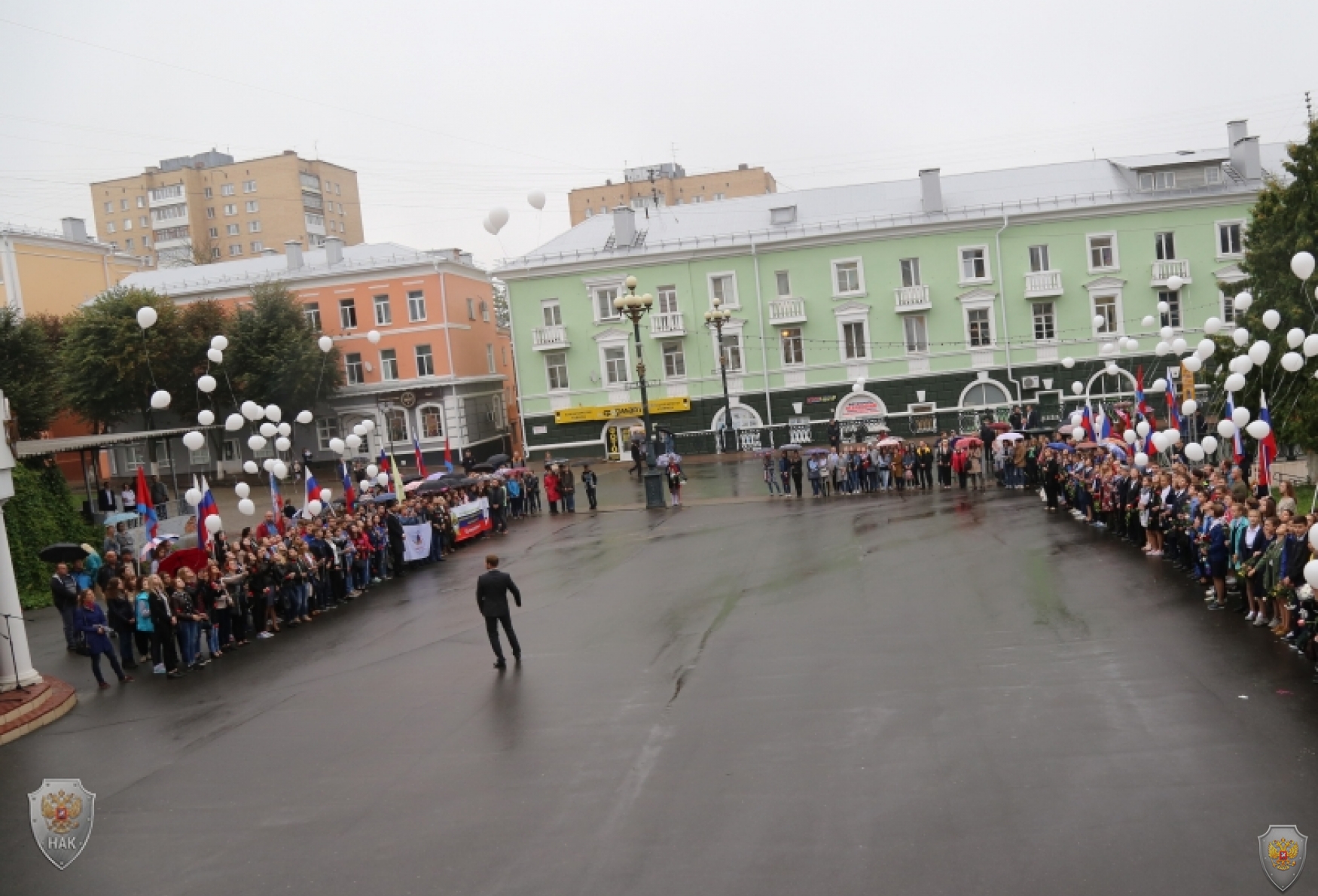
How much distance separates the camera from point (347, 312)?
52.8 metres

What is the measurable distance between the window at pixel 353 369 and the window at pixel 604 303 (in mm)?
12190

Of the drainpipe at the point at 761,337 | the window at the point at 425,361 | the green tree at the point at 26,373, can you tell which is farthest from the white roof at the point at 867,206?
the green tree at the point at 26,373

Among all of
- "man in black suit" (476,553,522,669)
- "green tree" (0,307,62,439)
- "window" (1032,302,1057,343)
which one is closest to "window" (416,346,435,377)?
"green tree" (0,307,62,439)

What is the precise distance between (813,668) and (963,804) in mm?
4228

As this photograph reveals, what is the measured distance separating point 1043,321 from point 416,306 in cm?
2871

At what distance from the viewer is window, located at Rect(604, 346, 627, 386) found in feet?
165

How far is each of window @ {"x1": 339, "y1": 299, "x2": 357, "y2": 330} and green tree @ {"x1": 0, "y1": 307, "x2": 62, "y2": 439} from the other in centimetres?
1268

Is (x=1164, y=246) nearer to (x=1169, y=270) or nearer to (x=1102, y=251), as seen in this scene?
(x=1169, y=270)

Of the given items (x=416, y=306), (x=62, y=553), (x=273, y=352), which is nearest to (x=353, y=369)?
(x=416, y=306)

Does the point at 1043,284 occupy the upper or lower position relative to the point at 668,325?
lower

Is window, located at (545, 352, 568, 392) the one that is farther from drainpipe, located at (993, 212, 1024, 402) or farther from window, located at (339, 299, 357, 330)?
drainpipe, located at (993, 212, 1024, 402)

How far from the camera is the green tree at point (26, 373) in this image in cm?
4244

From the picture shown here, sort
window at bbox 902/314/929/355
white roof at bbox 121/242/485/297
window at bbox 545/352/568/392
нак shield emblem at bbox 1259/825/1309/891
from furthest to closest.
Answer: white roof at bbox 121/242/485/297
window at bbox 545/352/568/392
window at bbox 902/314/929/355
нак shield emblem at bbox 1259/825/1309/891

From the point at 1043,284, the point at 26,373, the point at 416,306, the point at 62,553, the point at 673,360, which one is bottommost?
the point at 62,553
